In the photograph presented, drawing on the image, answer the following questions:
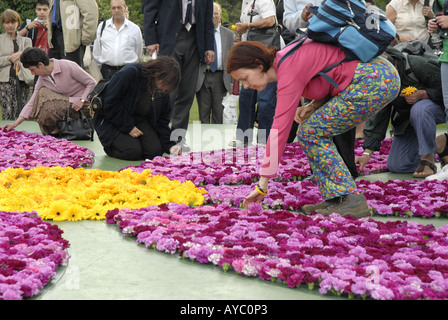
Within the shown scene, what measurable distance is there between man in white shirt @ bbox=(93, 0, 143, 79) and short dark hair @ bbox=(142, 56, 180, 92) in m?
2.85

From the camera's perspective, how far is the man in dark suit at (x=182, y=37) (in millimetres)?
6793

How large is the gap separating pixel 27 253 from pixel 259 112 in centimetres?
444

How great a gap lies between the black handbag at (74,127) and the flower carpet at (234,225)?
1815 millimetres

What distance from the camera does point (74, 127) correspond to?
7762mm

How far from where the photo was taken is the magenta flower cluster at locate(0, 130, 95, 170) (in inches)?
232

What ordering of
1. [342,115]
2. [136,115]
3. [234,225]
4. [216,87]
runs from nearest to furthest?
[234,225]
[342,115]
[136,115]
[216,87]

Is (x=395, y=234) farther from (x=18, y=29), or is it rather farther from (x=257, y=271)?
(x=18, y=29)

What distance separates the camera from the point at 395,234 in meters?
3.58

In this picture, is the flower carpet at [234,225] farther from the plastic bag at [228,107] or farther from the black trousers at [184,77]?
the plastic bag at [228,107]

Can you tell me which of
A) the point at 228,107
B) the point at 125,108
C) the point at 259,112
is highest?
the point at 125,108

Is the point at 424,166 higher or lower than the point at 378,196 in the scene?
lower

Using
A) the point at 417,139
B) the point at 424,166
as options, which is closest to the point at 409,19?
the point at 417,139

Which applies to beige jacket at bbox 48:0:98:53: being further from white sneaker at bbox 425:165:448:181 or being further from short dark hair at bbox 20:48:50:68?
white sneaker at bbox 425:165:448:181

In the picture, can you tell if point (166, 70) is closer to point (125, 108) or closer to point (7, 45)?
point (125, 108)
